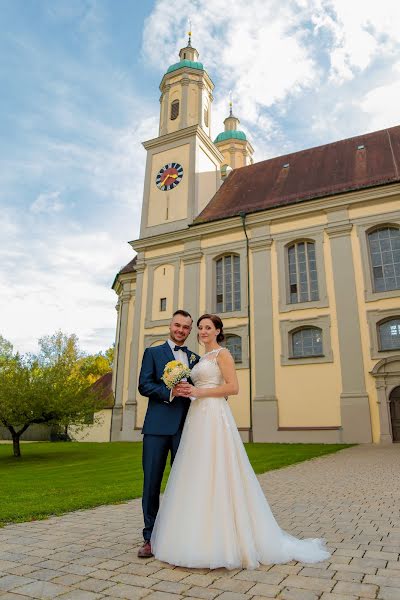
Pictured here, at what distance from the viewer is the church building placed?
60.2 ft

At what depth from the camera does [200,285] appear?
23484 mm

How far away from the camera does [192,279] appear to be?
2375cm

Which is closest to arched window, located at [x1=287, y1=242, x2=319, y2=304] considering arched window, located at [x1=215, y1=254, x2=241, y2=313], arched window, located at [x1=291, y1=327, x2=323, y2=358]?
arched window, located at [x1=291, y1=327, x2=323, y2=358]

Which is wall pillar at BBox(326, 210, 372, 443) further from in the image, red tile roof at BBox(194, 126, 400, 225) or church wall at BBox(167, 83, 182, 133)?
church wall at BBox(167, 83, 182, 133)

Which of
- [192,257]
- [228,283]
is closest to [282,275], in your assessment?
[228,283]

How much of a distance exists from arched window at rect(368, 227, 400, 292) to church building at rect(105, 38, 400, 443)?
5 cm

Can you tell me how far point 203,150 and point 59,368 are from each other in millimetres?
17232

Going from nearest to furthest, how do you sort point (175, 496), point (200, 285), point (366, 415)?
1. point (175, 496)
2. point (366, 415)
3. point (200, 285)

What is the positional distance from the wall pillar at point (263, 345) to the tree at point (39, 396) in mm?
7252

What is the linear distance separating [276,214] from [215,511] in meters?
19.8

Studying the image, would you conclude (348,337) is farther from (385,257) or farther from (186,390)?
(186,390)

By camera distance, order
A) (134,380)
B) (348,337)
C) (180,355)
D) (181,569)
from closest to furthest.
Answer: (181,569) → (180,355) → (348,337) → (134,380)

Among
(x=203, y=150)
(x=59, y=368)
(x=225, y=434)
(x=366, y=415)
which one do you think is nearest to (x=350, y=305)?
(x=366, y=415)

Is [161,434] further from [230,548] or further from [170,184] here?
[170,184]
